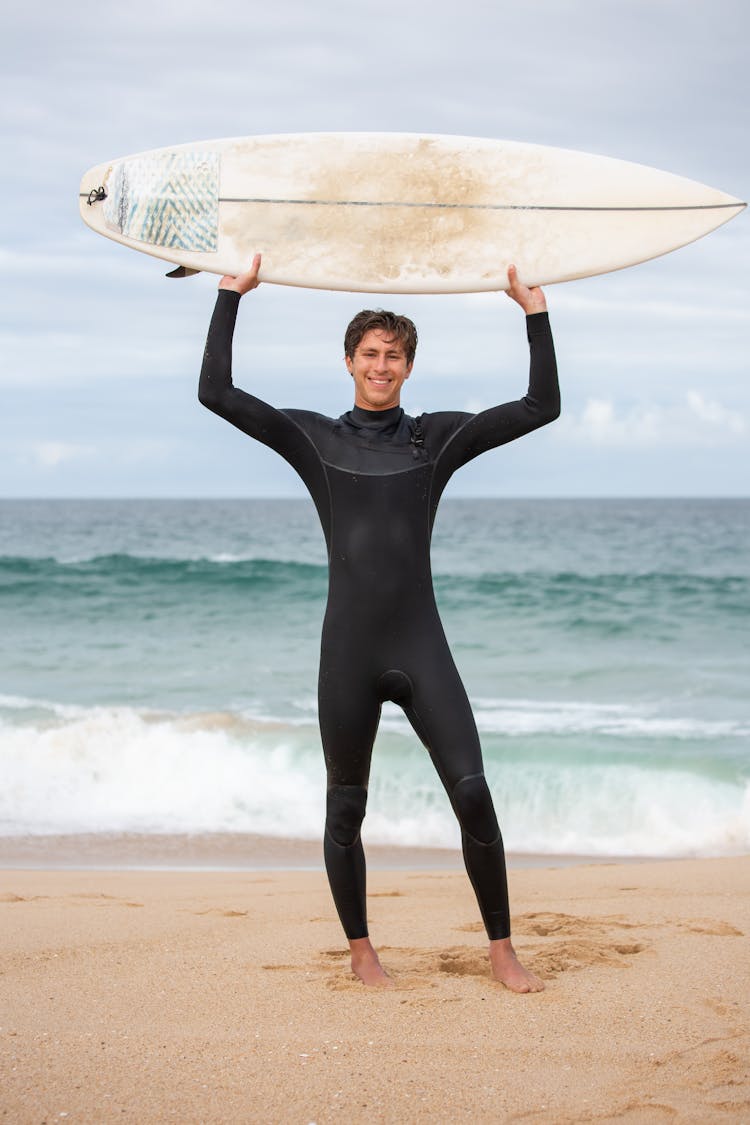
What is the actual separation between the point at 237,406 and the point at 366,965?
67.1 inches

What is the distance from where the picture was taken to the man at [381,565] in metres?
3.21

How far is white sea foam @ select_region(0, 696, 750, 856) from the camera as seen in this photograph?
684 centimetres

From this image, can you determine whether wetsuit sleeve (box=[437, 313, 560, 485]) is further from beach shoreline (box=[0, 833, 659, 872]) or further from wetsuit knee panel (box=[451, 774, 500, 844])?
beach shoreline (box=[0, 833, 659, 872])

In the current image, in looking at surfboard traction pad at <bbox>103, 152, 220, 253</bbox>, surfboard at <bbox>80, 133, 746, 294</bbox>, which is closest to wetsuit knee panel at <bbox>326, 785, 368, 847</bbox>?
surfboard at <bbox>80, 133, 746, 294</bbox>

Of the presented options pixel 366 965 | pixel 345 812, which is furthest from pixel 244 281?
pixel 366 965

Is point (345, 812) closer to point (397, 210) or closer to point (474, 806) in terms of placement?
point (474, 806)

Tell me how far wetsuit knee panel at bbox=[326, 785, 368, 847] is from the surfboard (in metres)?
1.65

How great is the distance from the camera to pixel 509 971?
3.28 m

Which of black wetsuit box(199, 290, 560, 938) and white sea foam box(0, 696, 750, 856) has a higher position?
black wetsuit box(199, 290, 560, 938)

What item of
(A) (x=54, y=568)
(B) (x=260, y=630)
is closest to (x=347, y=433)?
(B) (x=260, y=630)

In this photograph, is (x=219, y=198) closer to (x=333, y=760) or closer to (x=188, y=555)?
(x=333, y=760)

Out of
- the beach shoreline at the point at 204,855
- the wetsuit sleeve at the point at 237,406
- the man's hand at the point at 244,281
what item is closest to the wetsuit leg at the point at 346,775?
the wetsuit sleeve at the point at 237,406

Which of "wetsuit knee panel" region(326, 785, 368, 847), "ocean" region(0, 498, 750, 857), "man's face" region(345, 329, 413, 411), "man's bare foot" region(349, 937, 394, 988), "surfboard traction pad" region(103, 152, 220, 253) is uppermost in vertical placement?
"surfboard traction pad" region(103, 152, 220, 253)

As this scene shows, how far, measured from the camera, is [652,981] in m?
3.38
